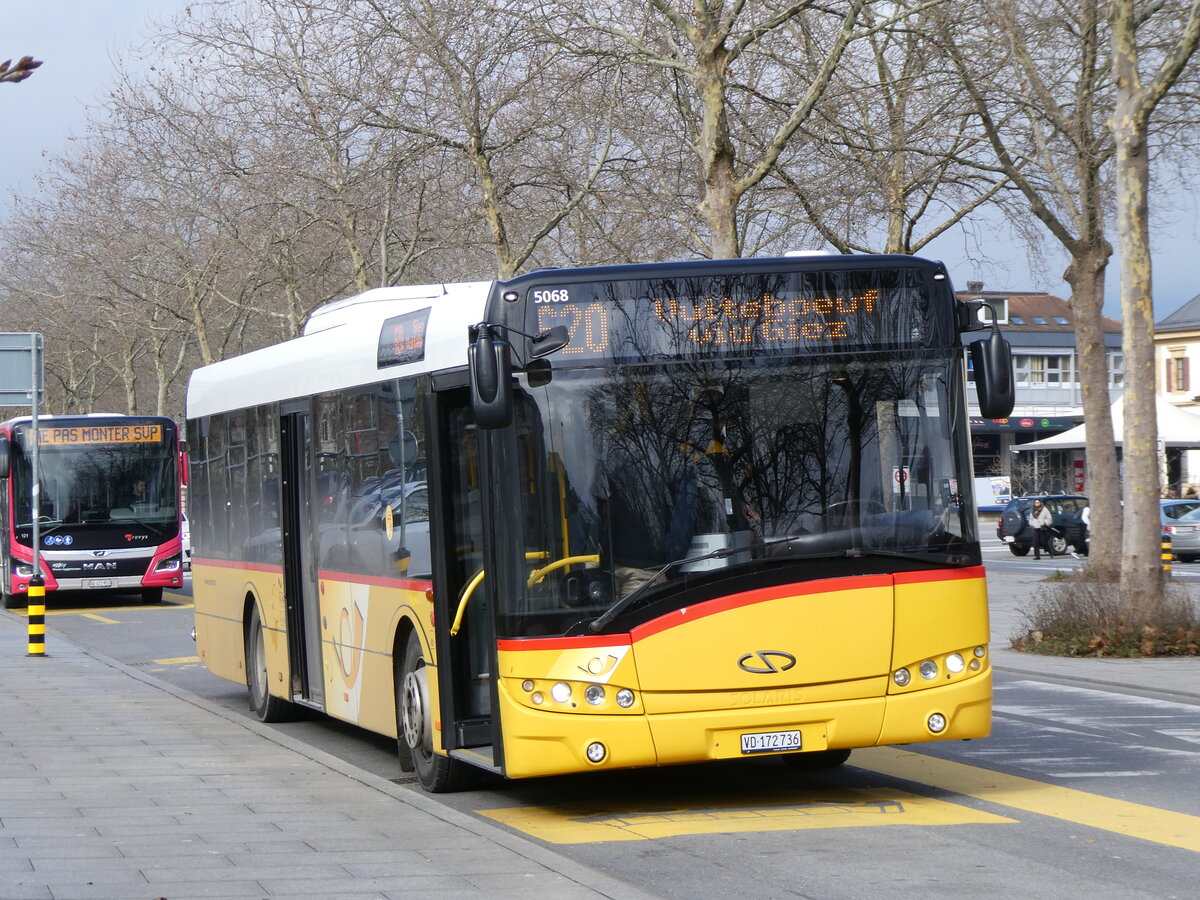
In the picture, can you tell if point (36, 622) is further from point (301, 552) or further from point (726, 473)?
point (726, 473)

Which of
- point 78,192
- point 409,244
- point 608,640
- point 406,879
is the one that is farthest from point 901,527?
point 78,192

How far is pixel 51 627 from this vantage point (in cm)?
2658

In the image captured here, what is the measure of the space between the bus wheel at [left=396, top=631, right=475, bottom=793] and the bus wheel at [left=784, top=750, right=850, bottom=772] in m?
2.01

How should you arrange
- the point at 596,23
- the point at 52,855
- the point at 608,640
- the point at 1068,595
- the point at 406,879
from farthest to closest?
1. the point at 596,23
2. the point at 1068,595
3. the point at 608,640
4. the point at 52,855
5. the point at 406,879

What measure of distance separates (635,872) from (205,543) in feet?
29.5

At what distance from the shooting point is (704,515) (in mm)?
8672

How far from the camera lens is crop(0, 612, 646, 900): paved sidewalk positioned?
23.1 ft

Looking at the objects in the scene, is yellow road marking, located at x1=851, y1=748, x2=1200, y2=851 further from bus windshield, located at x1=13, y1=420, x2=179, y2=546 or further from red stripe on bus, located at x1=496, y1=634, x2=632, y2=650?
bus windshield, located at x1=13, y1=420, x2=179, y2=546

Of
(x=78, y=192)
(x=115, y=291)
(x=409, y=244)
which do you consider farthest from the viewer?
(x=115, y=291)

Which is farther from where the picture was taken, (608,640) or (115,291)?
(115,291)

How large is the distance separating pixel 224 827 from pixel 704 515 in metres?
2.80

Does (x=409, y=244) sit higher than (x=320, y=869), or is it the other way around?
(x=409, y=244)

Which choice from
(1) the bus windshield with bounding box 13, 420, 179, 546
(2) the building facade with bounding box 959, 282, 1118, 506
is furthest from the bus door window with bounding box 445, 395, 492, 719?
(2) the building facade with bounding box 959, 282, 1118, 506

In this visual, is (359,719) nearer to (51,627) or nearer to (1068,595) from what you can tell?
(1068,595)
